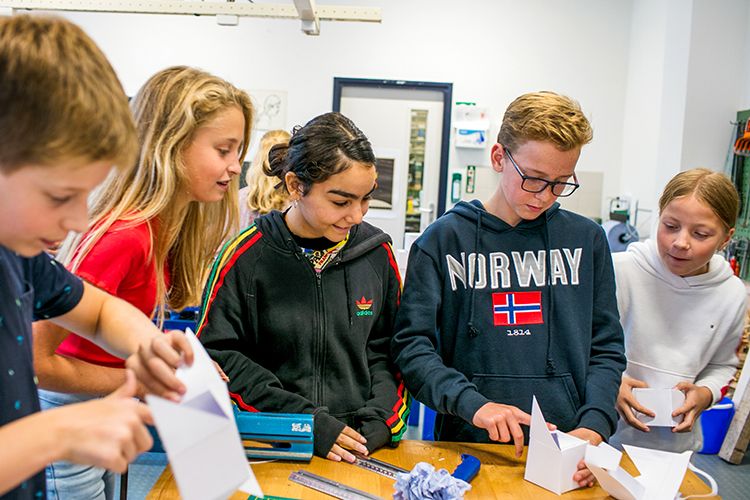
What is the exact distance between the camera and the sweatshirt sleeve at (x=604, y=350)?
4.72 feet

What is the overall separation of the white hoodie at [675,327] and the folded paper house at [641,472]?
48cm

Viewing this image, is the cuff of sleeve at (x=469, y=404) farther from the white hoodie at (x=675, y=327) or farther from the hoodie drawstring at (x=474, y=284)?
the white hoodie at (x=675, y=327)

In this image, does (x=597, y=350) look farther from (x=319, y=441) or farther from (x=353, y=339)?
(x=319, y=441)

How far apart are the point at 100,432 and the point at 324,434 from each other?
2.37 ft

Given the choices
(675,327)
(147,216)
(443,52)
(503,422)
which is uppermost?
(443,52)

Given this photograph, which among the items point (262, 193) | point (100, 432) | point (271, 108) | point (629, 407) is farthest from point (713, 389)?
point (271, 108)

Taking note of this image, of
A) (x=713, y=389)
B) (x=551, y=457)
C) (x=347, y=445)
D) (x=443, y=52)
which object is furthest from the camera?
(x=443, y=52)

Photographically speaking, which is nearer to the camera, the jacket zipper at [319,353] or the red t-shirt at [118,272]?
the red t-shirt at [118,272]

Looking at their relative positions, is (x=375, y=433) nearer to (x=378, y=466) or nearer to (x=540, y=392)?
(x=378, y=466)

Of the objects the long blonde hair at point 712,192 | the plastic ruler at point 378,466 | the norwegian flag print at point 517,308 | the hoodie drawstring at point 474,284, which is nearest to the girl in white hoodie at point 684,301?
the long blonde hair at point 712,192

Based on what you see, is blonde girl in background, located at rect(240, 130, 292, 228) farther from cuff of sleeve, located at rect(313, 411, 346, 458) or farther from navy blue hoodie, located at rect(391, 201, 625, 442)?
cuff of sleeve, located at rect(313, 411, 346, 458)

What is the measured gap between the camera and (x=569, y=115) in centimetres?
150

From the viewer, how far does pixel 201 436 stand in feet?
2.26

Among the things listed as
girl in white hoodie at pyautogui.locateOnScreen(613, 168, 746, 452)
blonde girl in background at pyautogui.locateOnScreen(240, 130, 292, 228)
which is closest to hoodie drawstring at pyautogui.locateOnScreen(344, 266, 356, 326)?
girl in white hoodie at pyautogui.locateOnScreen(613, 168, 746, 452)
